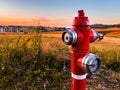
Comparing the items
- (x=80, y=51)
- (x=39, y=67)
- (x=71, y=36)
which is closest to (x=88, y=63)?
(x=80, y=51)

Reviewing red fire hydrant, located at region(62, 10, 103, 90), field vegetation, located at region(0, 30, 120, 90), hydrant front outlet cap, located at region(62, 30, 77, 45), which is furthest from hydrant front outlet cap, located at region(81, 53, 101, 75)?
field vegetation, located at region(0, 30, 120, 90)

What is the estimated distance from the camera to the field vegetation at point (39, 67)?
454 cm

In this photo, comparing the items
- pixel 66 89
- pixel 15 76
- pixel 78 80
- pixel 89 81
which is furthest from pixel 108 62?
pixel 78 80

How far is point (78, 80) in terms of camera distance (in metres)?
2.13

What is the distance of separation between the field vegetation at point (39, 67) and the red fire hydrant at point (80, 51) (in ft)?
7.55

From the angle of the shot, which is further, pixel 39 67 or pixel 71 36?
pixel 39 67

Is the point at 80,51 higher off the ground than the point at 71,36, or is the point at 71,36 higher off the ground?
the point at 71,36

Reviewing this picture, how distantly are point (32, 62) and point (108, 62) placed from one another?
151 centimetres

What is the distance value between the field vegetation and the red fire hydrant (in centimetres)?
230

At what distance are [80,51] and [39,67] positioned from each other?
109 inches

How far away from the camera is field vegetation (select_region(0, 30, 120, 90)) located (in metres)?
4.54

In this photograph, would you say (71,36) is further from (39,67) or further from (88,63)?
(39,67)

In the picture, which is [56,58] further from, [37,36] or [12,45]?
[12,45]

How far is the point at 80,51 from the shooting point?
6.95ft
